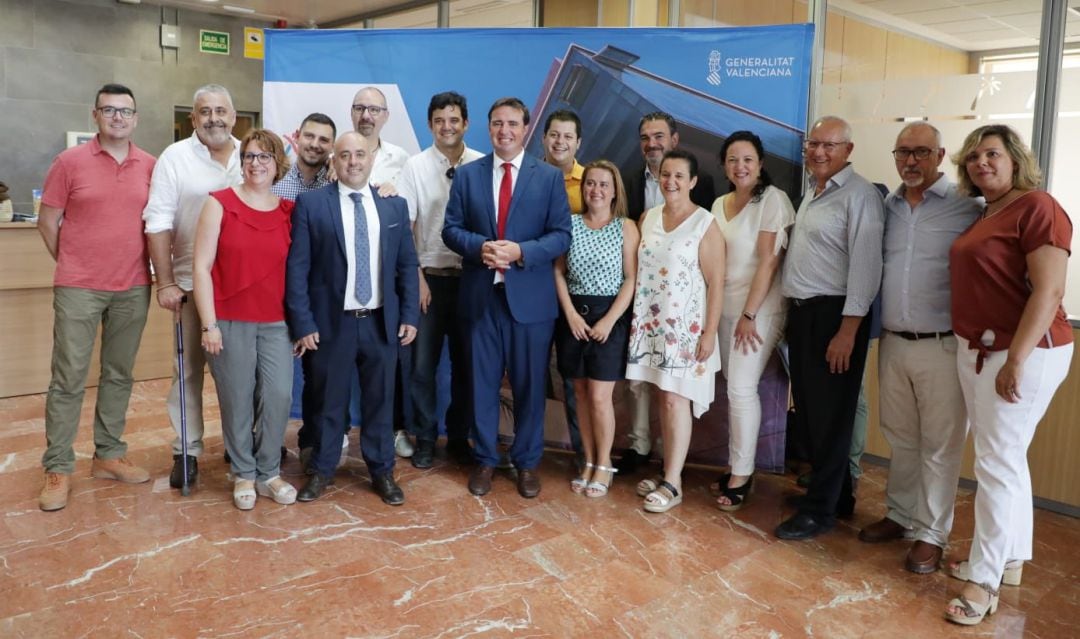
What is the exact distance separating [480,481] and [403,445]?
657mm

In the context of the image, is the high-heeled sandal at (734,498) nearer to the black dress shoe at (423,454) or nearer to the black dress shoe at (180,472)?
the black dress shoe at (423,454)

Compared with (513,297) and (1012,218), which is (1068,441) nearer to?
(1012,218)

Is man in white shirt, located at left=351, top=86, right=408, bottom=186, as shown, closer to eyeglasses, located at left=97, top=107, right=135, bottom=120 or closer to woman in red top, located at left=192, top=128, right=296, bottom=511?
woman in red top, located at left=192, top=128, right=296, bottom=511

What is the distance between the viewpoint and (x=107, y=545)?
10.3 feet

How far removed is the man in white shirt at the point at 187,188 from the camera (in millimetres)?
3477

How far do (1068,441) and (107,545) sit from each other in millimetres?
4079

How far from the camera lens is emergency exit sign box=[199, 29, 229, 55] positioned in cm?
880

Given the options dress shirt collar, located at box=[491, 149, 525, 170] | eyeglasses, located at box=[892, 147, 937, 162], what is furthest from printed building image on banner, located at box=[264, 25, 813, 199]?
eyeglasses, located at box=[892, 147, 937, 162]

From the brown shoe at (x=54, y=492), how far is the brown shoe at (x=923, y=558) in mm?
3384

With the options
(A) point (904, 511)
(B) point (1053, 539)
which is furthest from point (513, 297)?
(B) point (1053, 539)

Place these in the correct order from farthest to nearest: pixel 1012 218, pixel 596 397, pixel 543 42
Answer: pixel 543 42, pixel 596 397, pixel 1012 218

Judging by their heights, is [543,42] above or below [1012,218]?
above

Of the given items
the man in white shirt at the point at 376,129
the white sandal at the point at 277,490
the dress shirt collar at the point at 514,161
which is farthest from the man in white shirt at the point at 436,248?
the white sandal at the point at 277,490

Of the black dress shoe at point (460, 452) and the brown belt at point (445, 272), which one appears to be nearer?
the brown belt at point (445, 272)
